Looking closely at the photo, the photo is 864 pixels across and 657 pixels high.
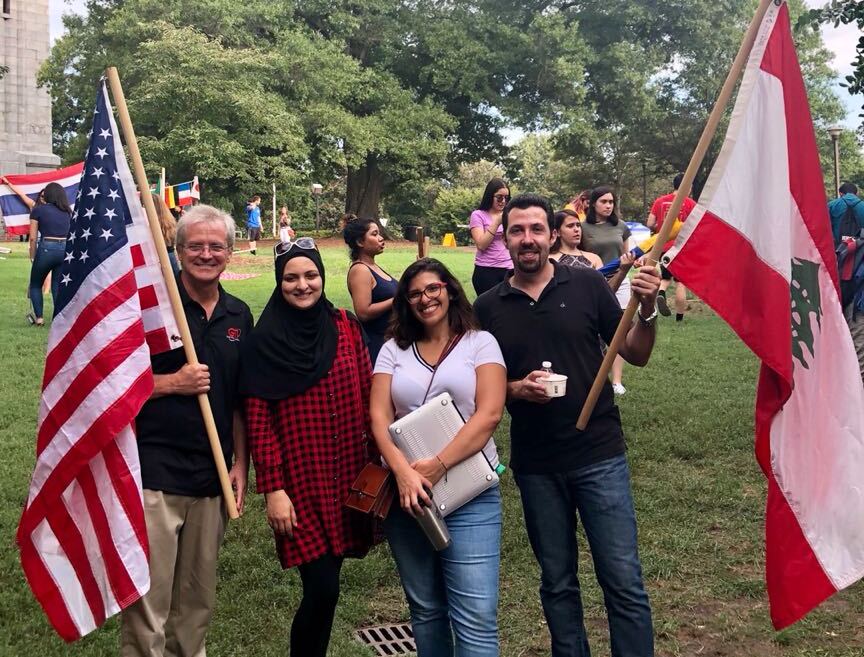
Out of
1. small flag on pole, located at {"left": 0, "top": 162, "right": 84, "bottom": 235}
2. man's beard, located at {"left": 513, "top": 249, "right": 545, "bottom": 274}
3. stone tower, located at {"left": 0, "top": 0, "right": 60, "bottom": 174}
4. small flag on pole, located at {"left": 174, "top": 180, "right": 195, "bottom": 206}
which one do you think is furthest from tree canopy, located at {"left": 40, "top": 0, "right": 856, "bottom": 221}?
man's beard, located at {"left": 513, "top": 249, "right": 545, "bottom": 274}

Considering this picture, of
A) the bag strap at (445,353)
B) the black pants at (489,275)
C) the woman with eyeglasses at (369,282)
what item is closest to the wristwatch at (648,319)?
the bag strap at (445,353)

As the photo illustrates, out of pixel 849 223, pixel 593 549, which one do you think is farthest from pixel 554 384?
pixel 849 223

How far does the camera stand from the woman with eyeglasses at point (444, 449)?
3449mm

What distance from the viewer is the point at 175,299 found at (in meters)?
3.48

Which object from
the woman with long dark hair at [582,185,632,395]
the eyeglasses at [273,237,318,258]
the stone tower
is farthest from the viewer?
the stone tower

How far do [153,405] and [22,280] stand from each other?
57.5ft

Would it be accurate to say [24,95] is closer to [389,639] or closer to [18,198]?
[18,198]

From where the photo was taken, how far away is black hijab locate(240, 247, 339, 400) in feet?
11.6

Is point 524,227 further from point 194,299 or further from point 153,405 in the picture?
point 153,405

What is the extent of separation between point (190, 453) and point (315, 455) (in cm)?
49

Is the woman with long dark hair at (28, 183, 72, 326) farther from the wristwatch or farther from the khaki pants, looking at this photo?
the wristwatch

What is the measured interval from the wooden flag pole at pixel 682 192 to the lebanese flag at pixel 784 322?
0.07m

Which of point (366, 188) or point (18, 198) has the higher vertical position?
point (18, 198)

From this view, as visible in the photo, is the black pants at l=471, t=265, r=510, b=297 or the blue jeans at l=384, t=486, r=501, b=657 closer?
the blue jeans at l=384, t=486, r=501, b=657
